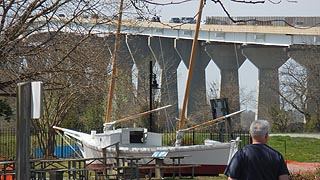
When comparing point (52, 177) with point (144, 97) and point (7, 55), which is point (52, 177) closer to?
point (7, 55)

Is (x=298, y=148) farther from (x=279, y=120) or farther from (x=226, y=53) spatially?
(x=226, y=53)

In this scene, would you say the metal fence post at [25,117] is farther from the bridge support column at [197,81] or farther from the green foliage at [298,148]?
the bridge support column at [197,81]

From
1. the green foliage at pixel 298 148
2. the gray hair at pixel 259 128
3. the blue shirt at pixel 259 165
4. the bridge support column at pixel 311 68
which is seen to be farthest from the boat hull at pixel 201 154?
the bridge support column at pixel 311 68

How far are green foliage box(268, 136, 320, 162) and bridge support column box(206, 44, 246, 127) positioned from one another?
62.7 feet

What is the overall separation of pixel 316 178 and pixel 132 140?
15.3 meters

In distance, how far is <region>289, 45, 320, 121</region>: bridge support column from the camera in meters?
62.8

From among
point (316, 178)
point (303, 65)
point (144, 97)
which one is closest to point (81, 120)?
point (144, 97)

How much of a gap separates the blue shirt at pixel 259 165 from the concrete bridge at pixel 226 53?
160 ft

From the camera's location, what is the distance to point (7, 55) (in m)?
13.7

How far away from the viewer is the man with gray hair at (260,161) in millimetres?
8797

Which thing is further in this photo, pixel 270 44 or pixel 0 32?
pixel 270 44

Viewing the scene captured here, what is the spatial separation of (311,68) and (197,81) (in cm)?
1298

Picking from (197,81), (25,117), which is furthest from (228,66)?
(25,117)

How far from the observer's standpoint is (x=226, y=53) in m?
71.9
